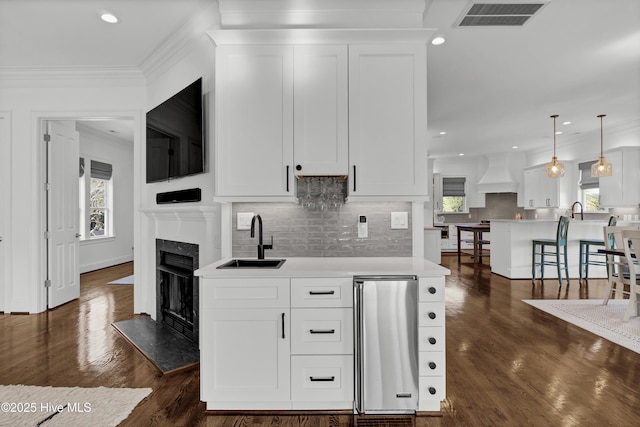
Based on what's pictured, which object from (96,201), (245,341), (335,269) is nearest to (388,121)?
(335,269)

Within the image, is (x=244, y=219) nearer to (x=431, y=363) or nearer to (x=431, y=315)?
(x=431, y=315)

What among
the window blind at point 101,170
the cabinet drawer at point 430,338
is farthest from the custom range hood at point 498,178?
the window blind at point 101,170

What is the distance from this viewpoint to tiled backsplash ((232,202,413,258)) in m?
2.61

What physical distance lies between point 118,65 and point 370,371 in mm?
4023

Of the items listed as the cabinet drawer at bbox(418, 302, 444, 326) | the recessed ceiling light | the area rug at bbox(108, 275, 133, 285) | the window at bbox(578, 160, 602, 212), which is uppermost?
the recessed ceiling light

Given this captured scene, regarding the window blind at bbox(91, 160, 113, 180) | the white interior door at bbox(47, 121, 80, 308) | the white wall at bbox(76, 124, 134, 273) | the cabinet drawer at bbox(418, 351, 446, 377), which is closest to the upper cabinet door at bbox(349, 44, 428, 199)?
the cabinet drawer at bbox(418, 351, 446, 377)

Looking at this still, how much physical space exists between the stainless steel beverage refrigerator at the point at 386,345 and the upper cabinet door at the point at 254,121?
936mm

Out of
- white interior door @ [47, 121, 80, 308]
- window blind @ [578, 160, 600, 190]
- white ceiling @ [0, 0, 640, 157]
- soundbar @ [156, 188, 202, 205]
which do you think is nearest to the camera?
white ceiling @ [0, 0, 640, 157]

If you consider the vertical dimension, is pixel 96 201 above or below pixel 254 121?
below

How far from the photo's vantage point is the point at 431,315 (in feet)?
6.47

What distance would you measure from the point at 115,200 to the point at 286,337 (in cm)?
675

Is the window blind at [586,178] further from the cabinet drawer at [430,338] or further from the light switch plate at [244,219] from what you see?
the light switch plate at [244,219]

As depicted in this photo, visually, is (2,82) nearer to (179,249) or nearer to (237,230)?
(179,249)

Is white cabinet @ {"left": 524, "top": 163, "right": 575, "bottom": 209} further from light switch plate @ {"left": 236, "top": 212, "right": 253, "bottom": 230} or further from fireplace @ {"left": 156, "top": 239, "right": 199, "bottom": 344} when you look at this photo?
fireplace @ {"left": 156, "top": 239, "right": 199, "bottom": 344}
